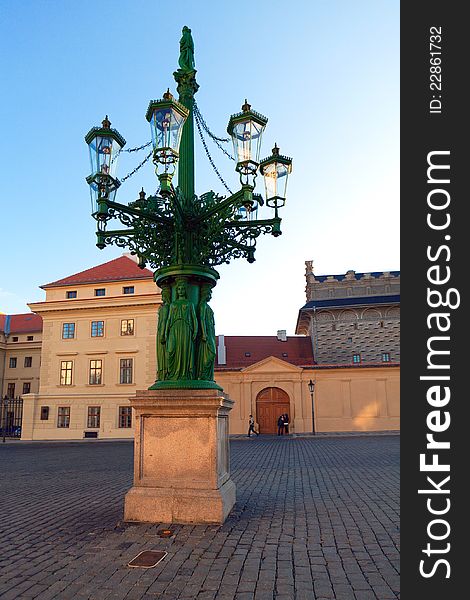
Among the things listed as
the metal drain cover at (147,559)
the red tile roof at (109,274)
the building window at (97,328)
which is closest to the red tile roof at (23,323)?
the red tile roof at (109,274)

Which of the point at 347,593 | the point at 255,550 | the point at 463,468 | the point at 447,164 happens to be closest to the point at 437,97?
the point at 447,164

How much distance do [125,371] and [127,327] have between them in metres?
3.15

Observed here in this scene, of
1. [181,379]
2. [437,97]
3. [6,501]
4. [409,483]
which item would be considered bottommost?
[6,501]

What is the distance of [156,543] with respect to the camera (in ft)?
17.6

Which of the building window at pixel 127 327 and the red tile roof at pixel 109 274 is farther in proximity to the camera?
the red tile roof at pixel 109 274

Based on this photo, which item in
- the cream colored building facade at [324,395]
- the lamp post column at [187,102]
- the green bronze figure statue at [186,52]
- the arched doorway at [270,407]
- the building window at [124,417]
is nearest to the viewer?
the lamp post column at [187,102]

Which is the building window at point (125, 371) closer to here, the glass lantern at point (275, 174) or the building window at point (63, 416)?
the building window at point (63, 416)

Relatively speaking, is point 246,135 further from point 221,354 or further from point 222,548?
point 221,354

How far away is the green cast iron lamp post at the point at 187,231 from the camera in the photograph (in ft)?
22.6

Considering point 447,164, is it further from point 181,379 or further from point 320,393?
point 320,393

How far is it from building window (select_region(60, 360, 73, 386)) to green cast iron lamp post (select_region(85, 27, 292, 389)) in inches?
1190

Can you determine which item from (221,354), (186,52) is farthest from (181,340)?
(221,354)

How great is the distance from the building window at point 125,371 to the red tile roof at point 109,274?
19.8 feet

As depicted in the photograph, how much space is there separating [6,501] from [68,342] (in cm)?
2850
